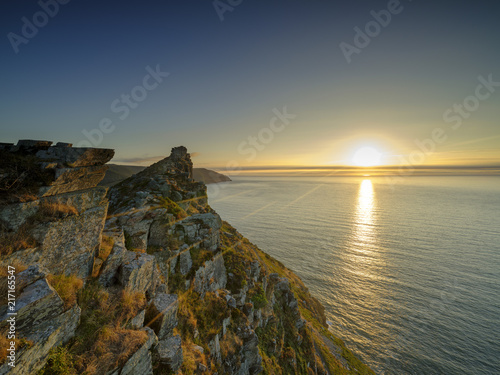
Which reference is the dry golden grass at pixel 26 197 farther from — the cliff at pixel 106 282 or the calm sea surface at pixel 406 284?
the calm sea surface at pixel 406 284

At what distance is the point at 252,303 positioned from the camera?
874 inches

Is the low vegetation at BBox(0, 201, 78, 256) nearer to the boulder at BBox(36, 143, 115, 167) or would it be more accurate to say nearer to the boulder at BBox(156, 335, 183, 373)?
the boulder at BBox(36, 143, 115, 167)

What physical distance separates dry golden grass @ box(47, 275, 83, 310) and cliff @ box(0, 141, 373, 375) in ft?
0.14

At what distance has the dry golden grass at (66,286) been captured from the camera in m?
7.88

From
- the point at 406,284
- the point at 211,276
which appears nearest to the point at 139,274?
the point at 211,276

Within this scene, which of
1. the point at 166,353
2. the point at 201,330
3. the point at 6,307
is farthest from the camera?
the point at 201,330

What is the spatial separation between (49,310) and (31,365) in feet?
5.00

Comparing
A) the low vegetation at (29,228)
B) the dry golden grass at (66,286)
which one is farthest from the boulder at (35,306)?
the low vegetation at (29,228)

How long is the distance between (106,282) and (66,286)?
2528mm

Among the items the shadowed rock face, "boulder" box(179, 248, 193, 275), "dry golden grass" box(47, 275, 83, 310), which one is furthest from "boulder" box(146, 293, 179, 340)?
the shadowed rock face

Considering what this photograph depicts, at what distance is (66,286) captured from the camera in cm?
838

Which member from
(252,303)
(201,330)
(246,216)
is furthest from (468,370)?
(246,216)

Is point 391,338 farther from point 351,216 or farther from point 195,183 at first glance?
point 351,216

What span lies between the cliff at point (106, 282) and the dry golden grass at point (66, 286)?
0.14 ft
